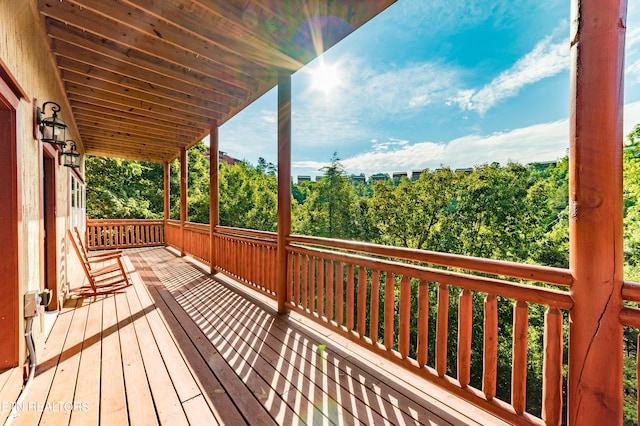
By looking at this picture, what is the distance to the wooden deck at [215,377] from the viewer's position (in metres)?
1.55

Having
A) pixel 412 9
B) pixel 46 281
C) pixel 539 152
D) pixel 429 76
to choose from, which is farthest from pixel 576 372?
pixel 429 76

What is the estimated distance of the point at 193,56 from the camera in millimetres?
3039

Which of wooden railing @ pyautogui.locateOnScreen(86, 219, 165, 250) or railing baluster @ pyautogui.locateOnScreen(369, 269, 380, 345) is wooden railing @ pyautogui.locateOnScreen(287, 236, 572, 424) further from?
wooden railing @ pyautogui.locateOnScreen(86, 219, 165, 250)

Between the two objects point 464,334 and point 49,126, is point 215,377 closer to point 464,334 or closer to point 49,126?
point 464,334

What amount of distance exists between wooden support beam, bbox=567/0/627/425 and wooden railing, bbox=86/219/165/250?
9.35m

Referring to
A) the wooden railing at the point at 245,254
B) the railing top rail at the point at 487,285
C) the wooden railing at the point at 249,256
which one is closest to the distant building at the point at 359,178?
the wooden railing at the point at 245,254

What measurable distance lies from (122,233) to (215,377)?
25.7 feet

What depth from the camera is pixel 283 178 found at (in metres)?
3.06

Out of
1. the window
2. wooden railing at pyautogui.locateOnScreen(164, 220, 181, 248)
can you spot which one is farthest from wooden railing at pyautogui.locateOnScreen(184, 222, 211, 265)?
the window

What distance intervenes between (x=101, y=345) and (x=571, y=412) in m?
3.19

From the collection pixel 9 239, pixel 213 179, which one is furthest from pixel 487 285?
pixel 213 179

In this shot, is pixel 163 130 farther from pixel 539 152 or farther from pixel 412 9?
pixel 539 152

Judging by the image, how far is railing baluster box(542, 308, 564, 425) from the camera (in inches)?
51.1

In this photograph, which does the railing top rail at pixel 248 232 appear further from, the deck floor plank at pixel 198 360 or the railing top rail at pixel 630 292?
the railing top rail at pixel 630 292
